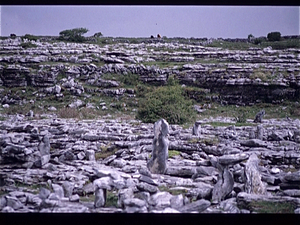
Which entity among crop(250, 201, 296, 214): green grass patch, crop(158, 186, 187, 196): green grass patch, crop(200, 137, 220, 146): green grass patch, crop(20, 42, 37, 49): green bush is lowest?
crop(250, 201, 296, 214): green grass patch

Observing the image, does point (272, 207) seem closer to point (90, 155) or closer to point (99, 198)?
point (99, 198)

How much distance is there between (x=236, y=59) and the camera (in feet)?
71.9

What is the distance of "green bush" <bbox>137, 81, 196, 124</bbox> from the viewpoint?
1372cm

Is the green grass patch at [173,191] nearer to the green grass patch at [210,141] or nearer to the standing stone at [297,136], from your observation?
the green grass patch at [210,141]

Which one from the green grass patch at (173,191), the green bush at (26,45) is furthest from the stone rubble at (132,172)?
the green bush at (26,45)

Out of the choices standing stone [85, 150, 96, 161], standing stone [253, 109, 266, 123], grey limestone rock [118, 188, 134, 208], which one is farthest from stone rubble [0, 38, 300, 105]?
grey limestone rock [118, 188, 134, 208]

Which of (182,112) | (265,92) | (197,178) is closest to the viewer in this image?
(197,178)

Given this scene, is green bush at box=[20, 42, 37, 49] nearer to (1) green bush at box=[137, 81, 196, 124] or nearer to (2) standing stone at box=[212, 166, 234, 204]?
(1) green bush at box=[137, 81, 196, 124]

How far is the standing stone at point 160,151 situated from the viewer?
343 inches

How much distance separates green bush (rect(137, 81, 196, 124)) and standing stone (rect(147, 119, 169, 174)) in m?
4.85
